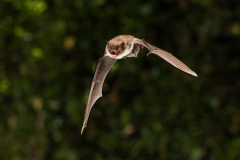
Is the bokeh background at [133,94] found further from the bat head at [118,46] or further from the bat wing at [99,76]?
the bat head at [118,46]

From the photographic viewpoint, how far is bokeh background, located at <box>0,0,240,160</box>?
2.77 metres


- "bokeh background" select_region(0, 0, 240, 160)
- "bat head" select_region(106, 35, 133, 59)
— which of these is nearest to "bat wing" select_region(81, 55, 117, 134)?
"bat head" select_region(106, 35, 133, 59)

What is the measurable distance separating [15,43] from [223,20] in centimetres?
198

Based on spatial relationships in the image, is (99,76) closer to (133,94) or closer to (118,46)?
(118,46)

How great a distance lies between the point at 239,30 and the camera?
9.39ft

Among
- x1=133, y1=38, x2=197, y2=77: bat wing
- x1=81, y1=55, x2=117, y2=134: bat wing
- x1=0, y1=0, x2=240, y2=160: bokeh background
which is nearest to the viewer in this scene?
x1=133, y1=38, x2=197, y2=77: bat wing

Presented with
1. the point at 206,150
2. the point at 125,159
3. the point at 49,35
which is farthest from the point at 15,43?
the point at 206,150

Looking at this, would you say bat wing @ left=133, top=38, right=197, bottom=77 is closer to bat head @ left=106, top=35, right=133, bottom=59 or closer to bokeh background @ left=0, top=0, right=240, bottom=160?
bat head @ left=106, top=35, right=133, bottom=59

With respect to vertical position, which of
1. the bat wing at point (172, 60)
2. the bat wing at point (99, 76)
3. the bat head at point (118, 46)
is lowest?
the bat wing at point (99, 76)

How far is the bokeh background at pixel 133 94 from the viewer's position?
2.77 metres

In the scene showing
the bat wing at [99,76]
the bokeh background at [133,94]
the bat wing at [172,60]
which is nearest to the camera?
the bat wing at [172,60]

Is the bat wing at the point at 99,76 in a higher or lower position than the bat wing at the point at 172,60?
lower

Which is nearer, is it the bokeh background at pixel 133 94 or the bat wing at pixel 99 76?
the bat wing at pixel 99 76

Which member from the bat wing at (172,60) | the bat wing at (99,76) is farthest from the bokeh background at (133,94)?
the bat wing at (172,60)
